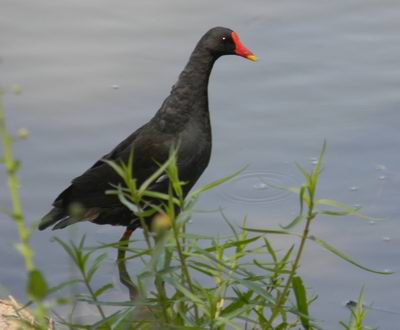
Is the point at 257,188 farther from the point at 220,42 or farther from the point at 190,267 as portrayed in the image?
the point at 190,267

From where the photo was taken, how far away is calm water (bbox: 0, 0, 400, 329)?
4.91 metres

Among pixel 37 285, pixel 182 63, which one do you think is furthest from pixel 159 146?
pixel 37 285

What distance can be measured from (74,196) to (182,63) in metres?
1.48

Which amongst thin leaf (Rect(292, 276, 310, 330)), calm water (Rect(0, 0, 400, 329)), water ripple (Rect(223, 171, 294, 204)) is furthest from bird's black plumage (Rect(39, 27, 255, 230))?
thin leaf (Rect(292, 276, 310, 330))

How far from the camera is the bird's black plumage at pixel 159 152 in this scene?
15.8 ft

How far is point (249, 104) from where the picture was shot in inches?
228

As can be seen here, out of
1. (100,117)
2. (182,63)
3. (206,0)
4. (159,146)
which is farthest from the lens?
(206,0)

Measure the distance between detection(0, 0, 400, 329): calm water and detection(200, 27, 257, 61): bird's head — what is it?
542 millimetres

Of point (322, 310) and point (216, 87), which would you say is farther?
point (216, 87)

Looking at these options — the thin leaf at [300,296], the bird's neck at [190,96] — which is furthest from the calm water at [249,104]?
the thin leaf at [300,296]

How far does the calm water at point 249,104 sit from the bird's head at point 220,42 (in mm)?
542

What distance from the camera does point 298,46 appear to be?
6.29 metres

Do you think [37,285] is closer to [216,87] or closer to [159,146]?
[159,146]

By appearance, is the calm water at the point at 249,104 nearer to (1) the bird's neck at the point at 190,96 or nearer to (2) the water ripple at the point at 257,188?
(2) the water ripple at the point at 257,188
